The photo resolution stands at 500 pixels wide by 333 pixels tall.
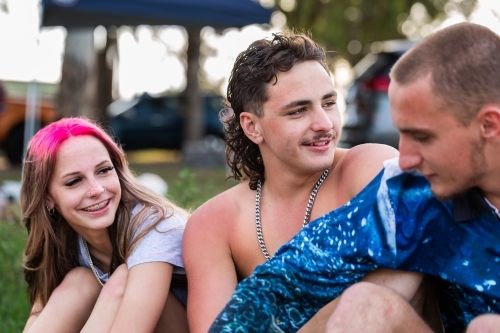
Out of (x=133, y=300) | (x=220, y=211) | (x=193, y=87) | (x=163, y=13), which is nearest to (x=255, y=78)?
(x=220, y=211)

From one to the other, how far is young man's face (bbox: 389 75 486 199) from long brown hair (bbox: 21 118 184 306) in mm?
1437

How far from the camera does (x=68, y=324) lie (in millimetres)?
3861

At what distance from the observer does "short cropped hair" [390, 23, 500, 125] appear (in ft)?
8.58

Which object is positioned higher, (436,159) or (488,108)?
(488,108)

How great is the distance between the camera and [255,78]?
3684 mm

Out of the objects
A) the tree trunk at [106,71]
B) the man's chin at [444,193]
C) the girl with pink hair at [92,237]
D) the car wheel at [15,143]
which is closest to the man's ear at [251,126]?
the girl with pink hair at [92,237]

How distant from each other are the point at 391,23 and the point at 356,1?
1477 mm

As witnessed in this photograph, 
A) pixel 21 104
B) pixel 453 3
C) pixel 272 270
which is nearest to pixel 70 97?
pixel 21 104

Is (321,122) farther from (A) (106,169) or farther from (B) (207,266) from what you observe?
(A) (106,169)

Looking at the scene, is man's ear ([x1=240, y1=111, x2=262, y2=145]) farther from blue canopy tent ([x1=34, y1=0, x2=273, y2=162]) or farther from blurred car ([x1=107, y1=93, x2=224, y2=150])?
blurred car ([x1=107, y1=93, x2=224, y2=150])

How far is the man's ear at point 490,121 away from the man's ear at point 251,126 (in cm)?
127

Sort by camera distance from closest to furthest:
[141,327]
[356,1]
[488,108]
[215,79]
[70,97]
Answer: [488,108] → [141,327] → [70,97] → [356,1] → [215,79]

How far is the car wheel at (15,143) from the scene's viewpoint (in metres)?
15.3

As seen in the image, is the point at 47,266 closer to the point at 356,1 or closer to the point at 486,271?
the point at 486,271
